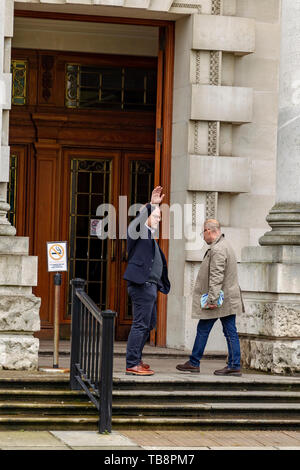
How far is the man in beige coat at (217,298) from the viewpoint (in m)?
11.9

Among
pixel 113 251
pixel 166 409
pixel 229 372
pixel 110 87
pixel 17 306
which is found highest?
pixel 110 87

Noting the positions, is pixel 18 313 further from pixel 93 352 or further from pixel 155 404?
pixel 155 404

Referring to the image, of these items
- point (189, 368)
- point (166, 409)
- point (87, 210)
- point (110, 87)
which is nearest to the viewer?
point (166, 409)

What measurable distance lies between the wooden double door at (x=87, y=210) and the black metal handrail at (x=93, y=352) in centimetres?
506

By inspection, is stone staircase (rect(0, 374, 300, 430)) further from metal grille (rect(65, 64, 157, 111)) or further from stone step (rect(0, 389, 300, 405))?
metal grille (rect(65, 64, 157, 111))

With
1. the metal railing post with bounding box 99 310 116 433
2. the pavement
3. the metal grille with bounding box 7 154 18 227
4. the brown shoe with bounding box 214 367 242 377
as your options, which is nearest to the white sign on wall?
the pavement

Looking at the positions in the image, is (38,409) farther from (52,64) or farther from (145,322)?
(52,64)

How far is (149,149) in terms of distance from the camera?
1656 cm

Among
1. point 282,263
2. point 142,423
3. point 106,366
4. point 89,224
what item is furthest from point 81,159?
point 106,366

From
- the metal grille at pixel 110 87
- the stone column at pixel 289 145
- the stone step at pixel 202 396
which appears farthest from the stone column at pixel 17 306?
the metal grille at pixel 110 87

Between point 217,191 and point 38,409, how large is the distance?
5.32 metres

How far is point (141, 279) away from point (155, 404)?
1380 millimetres

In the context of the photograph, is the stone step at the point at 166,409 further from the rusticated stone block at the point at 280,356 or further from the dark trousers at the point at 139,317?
the rusticated stone block at the point at 280,356
